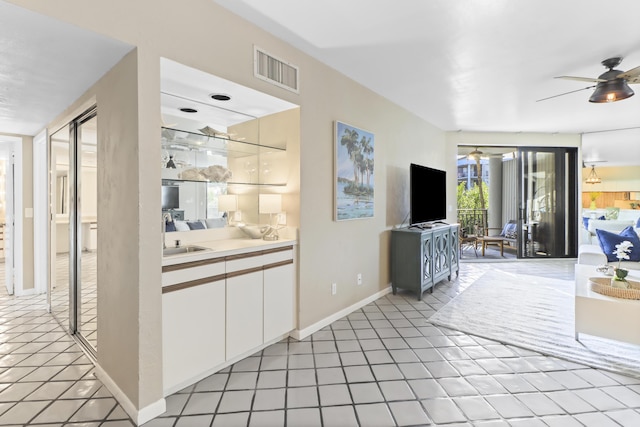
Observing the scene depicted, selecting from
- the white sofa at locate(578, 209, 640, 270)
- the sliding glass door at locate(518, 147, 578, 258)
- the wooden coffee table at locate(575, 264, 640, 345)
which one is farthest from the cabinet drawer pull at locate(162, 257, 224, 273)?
the sliding glass door at locate(518, 147, 578, 258)

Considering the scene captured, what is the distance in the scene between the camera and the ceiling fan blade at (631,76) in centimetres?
273

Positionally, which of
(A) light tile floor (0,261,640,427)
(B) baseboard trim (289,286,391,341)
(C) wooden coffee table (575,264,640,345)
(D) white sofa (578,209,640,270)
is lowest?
(A) light tile floor (0,261,640,427)

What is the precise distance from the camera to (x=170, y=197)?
2545mm

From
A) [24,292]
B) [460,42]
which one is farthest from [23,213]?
[460,42]

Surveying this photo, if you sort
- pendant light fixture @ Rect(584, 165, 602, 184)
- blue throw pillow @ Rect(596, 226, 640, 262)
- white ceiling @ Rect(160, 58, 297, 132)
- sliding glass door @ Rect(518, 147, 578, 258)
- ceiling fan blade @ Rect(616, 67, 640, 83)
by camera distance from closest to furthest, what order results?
white ceiling @ Rect(160, 58, 297, 132) < ceiling fan blade @ Rect(616, 67, 640, 83) < blue throw pillow @ Rect(596, 226, 640, 262) < sliding glass door @ Rect(518, 147, 578, 258) < pendant light fixture @ Rect(584, 165, 602, 184)

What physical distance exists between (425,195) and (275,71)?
2.74 meters

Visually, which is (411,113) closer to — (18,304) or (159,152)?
(159,152)

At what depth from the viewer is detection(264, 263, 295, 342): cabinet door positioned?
2.66 metres

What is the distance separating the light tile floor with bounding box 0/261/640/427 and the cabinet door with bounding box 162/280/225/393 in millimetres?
141

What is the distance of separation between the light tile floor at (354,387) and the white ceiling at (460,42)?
2604 mm

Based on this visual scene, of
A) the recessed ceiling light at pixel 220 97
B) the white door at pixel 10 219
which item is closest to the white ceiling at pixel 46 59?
the recessed ceiling light at pixel 220 97

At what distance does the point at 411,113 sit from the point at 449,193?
81.5 inches

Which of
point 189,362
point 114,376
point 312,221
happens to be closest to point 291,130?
point 312,221

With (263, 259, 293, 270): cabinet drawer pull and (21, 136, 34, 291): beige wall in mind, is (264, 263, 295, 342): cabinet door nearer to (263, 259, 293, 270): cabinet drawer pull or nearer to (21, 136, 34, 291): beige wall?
(263, 259, 293, 270): cabinet drawer pull
